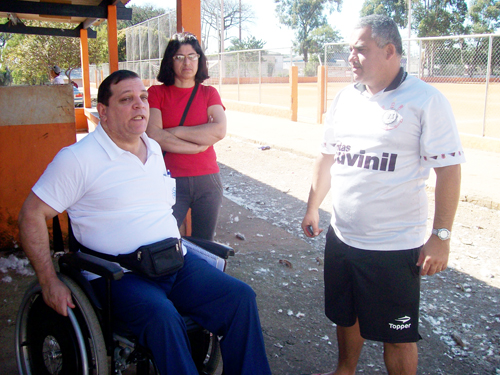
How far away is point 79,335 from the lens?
204 centimetres

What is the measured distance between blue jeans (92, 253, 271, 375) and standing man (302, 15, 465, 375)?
54 centimetres

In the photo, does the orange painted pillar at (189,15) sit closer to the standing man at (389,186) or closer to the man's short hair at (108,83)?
the man's short hair at (108,83)

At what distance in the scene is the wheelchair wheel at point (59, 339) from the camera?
203 cm

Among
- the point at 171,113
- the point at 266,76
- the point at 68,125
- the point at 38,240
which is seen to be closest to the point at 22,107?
the point at 68,125

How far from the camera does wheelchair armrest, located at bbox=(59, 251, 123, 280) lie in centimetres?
199

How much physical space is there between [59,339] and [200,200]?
131cm

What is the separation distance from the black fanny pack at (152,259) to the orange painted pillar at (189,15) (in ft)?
8.98

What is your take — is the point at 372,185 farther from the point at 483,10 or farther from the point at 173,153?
the point at 483,10


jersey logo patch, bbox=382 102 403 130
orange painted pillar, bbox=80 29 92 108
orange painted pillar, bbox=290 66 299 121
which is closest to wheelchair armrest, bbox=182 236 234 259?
jersey logo patch, bbox=382 102 403 130

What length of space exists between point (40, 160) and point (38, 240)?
8.03ft

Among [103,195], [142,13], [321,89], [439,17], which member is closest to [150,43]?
[321,89]

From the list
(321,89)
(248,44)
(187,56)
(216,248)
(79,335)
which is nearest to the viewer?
(79,335)

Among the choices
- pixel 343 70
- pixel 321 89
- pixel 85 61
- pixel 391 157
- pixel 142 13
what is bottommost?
pixel 391 157

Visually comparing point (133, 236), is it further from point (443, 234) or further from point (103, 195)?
point (443, 234)
